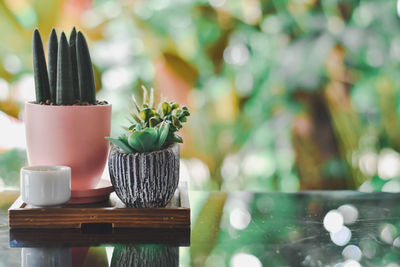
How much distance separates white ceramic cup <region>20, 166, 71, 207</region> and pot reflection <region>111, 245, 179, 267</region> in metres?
0.14

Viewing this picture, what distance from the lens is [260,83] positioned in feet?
7.66

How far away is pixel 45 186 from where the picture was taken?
2.73 ft

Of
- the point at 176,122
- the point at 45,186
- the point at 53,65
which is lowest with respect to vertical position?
the point at 45,186

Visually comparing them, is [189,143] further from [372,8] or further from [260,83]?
[372,8]

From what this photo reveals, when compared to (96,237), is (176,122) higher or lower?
higher

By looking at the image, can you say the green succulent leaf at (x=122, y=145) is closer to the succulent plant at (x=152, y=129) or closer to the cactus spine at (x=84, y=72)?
the succulent plant at (x=152, y=129)

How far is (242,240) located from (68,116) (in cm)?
36

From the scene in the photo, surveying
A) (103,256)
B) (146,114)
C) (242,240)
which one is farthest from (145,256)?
(146,114)

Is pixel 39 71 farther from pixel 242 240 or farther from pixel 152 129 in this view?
pixel 242 240

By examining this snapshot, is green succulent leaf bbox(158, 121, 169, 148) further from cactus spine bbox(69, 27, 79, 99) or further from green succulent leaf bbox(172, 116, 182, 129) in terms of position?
cactus spine bbox(69, 27, 79, 99)

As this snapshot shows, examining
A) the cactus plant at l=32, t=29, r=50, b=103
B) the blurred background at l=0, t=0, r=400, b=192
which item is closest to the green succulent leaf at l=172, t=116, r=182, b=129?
the cactus plant at l=32, t=29, r=50, b=103

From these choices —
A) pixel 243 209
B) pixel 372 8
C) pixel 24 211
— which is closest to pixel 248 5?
pixel 372 8

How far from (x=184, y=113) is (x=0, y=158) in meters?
1.74

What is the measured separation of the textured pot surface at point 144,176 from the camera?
32.9 inches
